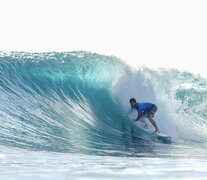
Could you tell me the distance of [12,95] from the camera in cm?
891

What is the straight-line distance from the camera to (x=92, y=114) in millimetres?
9445

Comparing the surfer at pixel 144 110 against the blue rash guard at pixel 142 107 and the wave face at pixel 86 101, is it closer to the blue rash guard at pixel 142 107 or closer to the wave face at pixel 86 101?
the blue rash guard at pixel 142 107

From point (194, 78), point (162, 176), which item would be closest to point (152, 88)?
point (194, 78)

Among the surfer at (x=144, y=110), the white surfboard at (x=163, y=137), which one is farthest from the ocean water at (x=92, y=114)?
the surfer at (x=144, y=110)

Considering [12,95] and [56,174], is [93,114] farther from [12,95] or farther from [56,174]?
[56,174]

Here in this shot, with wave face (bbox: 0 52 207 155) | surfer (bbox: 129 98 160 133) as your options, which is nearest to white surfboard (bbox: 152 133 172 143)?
surfer (bbox: 129 98 160 133)

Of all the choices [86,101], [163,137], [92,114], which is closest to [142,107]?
[163,137]

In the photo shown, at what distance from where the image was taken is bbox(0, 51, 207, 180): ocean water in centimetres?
491

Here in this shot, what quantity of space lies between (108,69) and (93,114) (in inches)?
120

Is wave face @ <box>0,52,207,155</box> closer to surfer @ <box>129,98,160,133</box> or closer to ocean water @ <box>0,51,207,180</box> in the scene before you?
ocean water @ <box>0,51,207,180</box>

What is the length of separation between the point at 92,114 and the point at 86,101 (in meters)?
0.91

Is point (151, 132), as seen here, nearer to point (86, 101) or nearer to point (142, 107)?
point (142, 107)

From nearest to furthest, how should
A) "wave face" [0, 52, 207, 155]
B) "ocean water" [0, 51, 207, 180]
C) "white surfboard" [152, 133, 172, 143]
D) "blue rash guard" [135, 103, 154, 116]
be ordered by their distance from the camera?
"ocean water" [0, 51, 207, 180], "wave face" [0, 52, 207, 155], "white surfboard" [152, 133, 172, 143], "blue rash guard" [135, 103, 154, 116]

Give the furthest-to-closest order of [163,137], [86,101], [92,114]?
[86,101] < [92,114] < [163,137]
